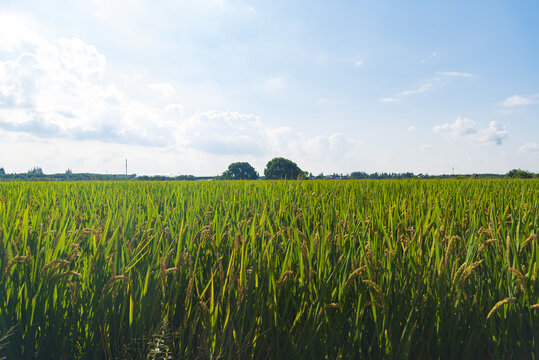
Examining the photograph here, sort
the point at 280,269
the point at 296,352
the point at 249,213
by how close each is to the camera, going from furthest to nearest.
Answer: the point at 249,213
the point at 280,269
the point at 296,352

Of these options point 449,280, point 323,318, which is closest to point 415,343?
point 449,280

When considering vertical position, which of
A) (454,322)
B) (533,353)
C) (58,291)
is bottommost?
(533,353)

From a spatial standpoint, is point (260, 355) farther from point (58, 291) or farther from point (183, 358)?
point (58, 291)

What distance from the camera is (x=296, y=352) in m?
1.04

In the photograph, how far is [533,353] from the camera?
3.71 feet

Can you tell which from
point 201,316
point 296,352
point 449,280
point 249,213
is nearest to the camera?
point 296,352

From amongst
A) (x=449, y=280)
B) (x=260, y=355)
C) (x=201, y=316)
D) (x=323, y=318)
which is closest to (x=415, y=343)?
(x=449, y=280)

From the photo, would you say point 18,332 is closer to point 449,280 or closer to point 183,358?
point 183,358

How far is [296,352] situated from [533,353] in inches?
35.6

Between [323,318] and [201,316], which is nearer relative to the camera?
[323,318]

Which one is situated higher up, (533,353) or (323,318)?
(323,318)

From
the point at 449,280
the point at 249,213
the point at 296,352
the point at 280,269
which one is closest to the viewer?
the point at 296,352

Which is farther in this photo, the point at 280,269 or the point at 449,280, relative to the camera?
the point at 280,269

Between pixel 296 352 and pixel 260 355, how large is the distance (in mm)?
165
